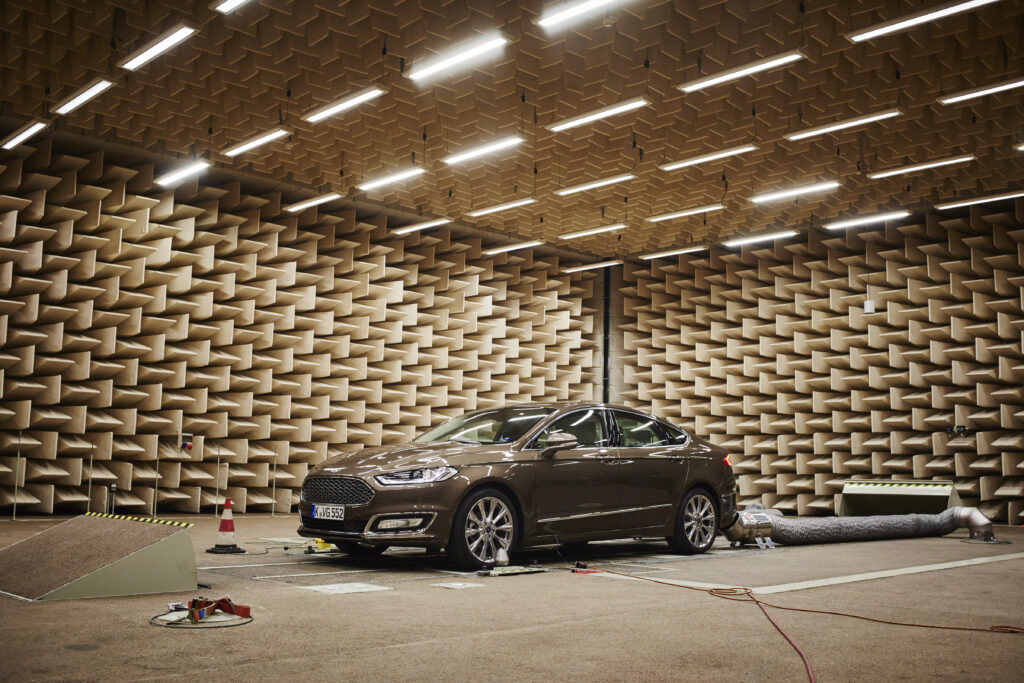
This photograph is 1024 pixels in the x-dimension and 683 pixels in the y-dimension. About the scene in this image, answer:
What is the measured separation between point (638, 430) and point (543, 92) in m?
3.79

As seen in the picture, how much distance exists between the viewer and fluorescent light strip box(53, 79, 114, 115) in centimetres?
757

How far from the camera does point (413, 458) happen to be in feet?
18.1

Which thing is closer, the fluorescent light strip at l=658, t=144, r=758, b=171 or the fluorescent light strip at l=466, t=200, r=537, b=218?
the fluorescent light strip at l=658, t=144, r=758, b=171

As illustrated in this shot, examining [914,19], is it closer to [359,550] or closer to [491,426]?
[491,426]

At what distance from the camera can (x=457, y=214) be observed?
12.7m

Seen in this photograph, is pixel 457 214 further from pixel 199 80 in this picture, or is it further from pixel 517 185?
pixel 199 80

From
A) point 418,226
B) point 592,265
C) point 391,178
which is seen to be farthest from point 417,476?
point 592,265

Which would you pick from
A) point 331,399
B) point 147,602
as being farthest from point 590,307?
point 147,602

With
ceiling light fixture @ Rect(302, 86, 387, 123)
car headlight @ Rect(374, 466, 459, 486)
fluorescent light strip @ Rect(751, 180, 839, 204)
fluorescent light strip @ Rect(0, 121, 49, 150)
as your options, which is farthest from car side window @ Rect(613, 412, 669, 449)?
fluorescent light strip @ Rect(0, 121, 49, 150)

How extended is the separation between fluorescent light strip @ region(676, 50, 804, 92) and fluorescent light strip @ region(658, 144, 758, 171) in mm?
1456

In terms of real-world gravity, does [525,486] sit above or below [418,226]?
below

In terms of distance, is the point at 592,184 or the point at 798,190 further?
the point at 798,190

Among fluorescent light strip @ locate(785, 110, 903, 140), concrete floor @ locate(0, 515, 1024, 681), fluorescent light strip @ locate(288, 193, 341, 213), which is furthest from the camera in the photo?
fluorescent light strip @ locate(288, 193, 341, 213)

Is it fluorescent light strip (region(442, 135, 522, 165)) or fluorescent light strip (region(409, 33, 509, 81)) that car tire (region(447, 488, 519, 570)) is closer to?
fluorescent light strip (region(409, 33, 509, 81))
